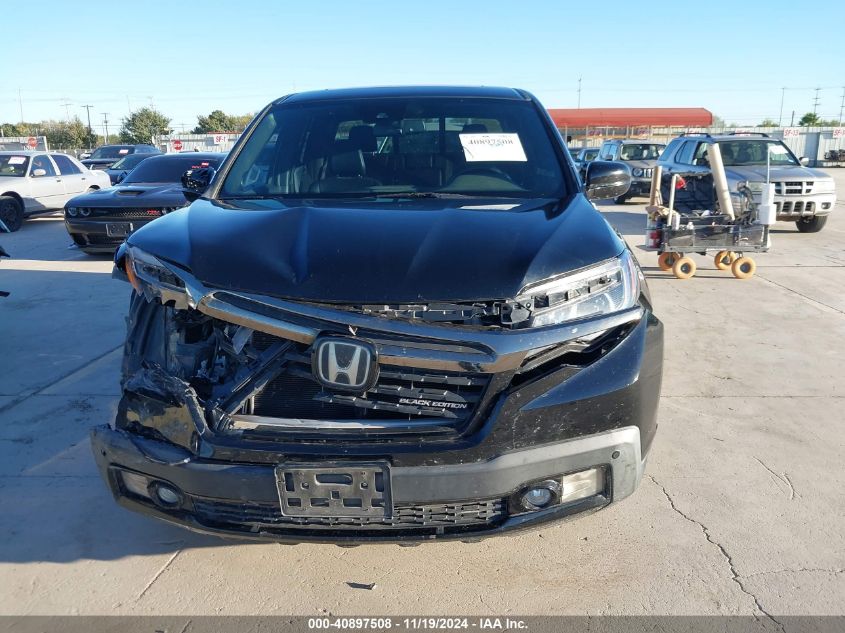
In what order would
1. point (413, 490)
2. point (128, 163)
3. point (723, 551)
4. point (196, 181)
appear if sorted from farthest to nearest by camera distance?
point (128, 163), point (196, 181), point (723, 551), point (413, 490)

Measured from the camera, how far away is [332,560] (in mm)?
2902

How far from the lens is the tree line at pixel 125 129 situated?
6000 cm

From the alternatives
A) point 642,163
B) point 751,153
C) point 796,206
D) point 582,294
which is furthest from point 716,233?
point 642,163

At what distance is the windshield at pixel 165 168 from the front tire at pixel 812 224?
9881mm

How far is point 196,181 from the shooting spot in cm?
396

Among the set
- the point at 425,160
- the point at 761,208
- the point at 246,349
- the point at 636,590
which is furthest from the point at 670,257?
the point at 246,349

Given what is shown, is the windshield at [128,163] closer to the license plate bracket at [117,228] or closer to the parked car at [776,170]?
the license plate bracket at [117,228]

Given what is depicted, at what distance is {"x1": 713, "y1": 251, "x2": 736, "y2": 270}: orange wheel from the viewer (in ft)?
28.7

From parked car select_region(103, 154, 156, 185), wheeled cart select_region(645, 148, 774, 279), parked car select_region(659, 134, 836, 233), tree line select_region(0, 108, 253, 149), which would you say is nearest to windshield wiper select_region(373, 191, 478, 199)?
wheeled cart select_region(645, 148, 774, 279)

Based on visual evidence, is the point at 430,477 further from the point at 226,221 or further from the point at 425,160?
the point at 425,160

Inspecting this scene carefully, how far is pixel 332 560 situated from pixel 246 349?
1.01 metres

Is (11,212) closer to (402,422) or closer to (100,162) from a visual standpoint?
(100,162)

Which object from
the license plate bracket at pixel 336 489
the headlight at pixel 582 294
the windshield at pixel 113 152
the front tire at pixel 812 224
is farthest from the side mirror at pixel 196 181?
the windshield at pixel 113 152

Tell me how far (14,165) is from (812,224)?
14932mm
